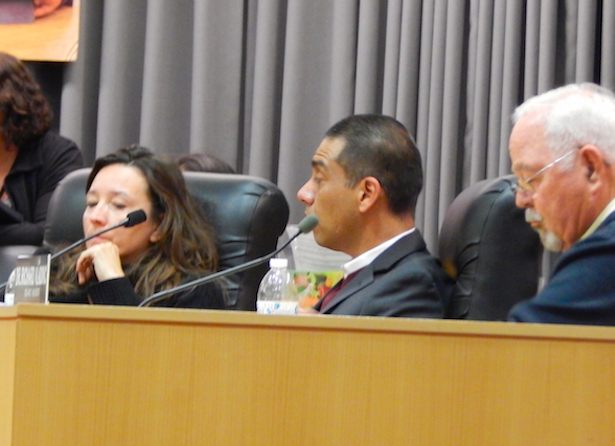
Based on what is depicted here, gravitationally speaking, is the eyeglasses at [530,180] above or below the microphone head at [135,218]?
above

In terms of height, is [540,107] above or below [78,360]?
above

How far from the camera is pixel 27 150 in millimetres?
2893

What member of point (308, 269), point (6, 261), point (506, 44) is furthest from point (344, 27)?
point (6, 261)

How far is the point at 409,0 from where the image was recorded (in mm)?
3102

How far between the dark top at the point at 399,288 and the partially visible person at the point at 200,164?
3.06 feet

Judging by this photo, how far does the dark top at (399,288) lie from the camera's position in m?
1.94

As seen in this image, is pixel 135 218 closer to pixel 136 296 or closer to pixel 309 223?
pixel 136 296

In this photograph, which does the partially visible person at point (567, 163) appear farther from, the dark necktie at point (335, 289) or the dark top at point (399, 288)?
the dark necktie at point (335, 289)

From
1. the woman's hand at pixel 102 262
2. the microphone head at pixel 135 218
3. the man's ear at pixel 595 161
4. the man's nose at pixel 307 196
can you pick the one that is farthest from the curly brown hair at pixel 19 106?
the man's ear at pixel 595 161

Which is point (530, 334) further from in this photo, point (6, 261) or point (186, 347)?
point (6, 261)

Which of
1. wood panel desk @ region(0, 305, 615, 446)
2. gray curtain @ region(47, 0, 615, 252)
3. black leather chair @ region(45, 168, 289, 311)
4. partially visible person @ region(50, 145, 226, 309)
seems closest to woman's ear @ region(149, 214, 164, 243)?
partially visible person @ region(50, 145, 226, 309)

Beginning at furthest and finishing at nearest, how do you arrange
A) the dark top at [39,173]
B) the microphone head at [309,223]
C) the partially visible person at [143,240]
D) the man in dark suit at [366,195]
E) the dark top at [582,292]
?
the dark top at [39,173], the partially visible person at [143,240], the man in dark suit at [366,195], the microphone head at [309,223], the dark top at [582,292]

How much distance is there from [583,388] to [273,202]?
1.29 metres

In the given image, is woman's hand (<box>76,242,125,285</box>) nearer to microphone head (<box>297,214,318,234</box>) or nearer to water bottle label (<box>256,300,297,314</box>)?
water bottle label (<box>256,300,297,314</box>)
